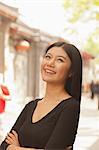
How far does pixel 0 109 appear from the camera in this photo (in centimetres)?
793

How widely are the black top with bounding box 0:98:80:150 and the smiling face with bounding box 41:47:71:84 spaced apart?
0.13 meters

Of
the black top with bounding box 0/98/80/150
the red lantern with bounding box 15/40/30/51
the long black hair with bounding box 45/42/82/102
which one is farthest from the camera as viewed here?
the red lantern with bounding box 15/40/30/51

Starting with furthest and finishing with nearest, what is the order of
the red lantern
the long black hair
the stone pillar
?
the red lantern → the stone pillar → the long black hair

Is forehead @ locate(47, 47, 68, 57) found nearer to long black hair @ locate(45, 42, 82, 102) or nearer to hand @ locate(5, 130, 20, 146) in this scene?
long black hair @ locate(45, 42, 82, 102)

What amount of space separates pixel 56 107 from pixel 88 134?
915 centimetres

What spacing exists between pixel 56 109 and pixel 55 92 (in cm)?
10

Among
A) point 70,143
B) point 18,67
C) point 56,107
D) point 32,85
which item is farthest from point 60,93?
point 32,85

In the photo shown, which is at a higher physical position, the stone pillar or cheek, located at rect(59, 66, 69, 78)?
the stone pillar

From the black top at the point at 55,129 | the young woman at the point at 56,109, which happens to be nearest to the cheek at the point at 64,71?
the young woman at the point at 56,109

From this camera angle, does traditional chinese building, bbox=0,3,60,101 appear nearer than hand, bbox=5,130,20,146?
No

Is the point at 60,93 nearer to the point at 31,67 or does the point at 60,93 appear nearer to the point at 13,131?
the point at 13,131

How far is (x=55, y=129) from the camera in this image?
8.72ft

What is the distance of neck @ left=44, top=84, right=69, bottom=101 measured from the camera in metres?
2.77

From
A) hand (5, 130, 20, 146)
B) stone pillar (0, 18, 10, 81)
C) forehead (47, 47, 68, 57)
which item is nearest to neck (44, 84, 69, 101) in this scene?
forehead (47, 47, 68, 57)
